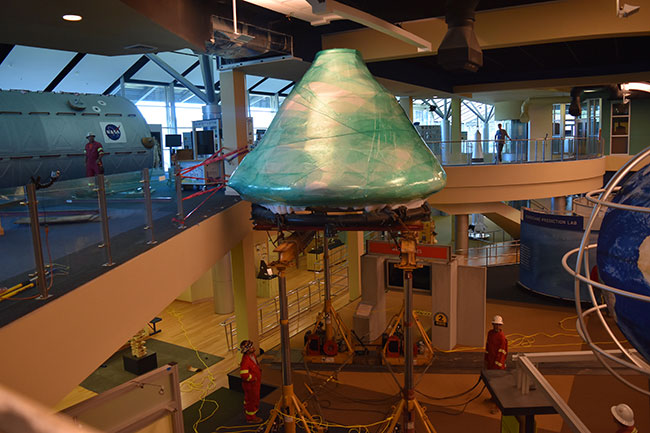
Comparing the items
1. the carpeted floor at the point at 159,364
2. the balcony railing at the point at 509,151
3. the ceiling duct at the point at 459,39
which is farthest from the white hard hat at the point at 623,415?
the balcony railing at the point at 509,151

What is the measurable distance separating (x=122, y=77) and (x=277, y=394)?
1504 centimetres

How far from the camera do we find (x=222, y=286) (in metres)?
14.5

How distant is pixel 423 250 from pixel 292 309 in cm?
498

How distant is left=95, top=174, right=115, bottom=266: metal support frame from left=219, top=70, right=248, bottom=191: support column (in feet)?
18.8

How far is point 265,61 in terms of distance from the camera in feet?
32.5

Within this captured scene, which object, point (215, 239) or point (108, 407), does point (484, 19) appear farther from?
point (108, 407)

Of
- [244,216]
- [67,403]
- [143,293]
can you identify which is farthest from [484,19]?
[67,403]

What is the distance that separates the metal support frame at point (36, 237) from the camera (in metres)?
3.84

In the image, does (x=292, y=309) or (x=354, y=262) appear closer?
(x=292, y=309)

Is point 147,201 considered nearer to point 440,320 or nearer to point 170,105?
point 440,320

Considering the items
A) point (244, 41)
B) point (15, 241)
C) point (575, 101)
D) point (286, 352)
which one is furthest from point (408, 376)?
point (575, 101)

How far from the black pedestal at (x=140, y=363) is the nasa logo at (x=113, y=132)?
211 inches

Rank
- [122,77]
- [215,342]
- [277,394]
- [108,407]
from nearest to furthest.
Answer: [108,407] → [277,394] → [215,342] → [122,77]

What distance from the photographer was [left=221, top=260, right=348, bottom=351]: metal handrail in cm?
1274
